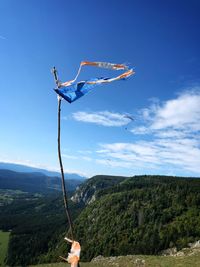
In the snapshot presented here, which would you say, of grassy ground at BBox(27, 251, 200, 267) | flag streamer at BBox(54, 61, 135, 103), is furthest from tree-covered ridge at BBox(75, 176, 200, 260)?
flag streamer at BBox(54, 61, 135, 103)

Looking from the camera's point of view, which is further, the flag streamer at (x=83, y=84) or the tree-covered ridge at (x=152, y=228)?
the tree-covered ridge at (x=152, y=228)

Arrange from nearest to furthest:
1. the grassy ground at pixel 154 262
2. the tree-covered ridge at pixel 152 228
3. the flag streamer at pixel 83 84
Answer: the flag streamer at pixel 83 84, the grassy ground at pixel 154 262, the tree-covered ridge at pixel 152 228

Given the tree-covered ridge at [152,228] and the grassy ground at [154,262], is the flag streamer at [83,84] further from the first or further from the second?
the tree-covered ridge at [152,228]

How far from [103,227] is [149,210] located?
31.1 metres

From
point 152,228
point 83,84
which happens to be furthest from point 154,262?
point 152,228

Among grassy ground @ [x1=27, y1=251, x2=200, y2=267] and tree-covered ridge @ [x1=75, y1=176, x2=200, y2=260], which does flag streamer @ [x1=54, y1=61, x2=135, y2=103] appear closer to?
grassy ground @ [x1=27, y1=251, x2=200, y2=267]

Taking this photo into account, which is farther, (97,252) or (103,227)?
(103,227)

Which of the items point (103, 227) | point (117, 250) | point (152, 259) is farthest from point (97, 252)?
point (152, 259)

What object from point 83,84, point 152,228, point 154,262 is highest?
point 83,84

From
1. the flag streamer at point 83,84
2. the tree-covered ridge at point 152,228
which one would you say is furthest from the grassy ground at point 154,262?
the tree-covered ridge at point 152,228

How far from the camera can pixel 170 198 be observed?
191 m

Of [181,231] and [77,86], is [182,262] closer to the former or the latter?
[77,86]

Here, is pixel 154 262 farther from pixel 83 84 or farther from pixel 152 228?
pixel 152 228

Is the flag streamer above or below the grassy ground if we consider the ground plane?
above
